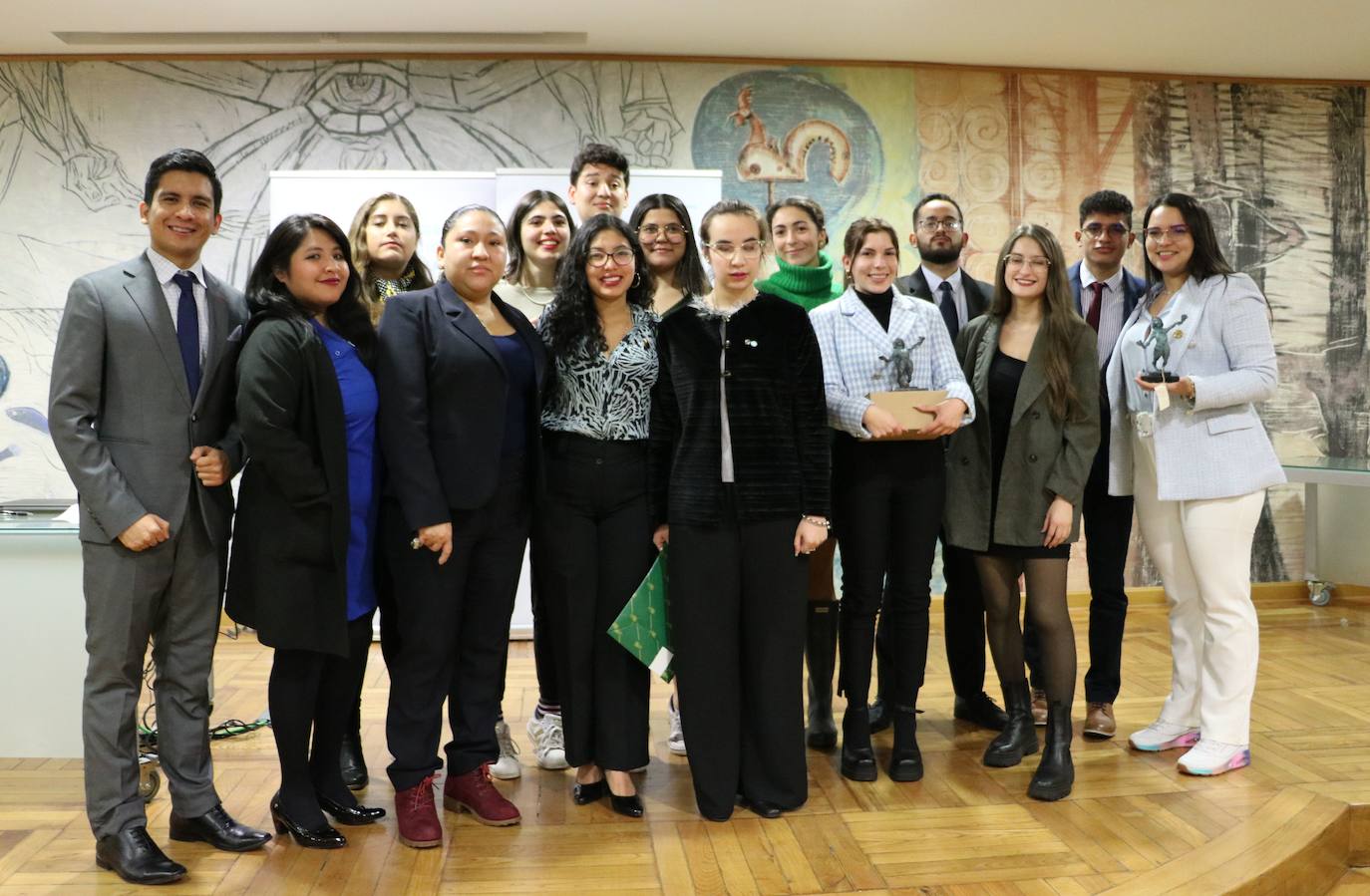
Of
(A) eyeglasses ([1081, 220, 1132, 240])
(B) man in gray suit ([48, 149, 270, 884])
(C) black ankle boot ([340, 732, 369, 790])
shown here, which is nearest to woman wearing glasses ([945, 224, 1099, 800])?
(A) eyeglasses ([1081, 220, 1132, 240])

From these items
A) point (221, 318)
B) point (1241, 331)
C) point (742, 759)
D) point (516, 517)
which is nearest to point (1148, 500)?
point (1241, 331)

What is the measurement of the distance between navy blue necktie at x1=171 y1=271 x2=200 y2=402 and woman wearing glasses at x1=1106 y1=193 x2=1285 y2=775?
252 cm

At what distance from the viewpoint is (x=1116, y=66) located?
5734mm

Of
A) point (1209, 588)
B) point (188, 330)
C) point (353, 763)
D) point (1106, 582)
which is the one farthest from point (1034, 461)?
point (188, 330)

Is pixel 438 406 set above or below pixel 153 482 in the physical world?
above

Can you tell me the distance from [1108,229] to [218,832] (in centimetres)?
313

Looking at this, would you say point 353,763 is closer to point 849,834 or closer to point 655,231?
point 849,834

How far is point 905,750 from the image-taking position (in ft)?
10.8

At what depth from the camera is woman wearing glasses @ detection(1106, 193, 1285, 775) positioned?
3.23m

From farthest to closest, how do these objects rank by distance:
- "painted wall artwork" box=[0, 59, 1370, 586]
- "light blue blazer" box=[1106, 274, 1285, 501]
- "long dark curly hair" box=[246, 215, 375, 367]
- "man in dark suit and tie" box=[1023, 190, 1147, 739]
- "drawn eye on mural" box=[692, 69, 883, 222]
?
"drawn eye on mural" box=[692, 69, 883, 222] < "painted wall artwork" box=[0, 59, 1370, 586] < "man in dark suit and tie" box=[1023, 190, 1147, 739] < "light blue blazer" box=[1106, 274, 1285, 501] < "long dark curly hair" box=[246, 215, 375, 367]

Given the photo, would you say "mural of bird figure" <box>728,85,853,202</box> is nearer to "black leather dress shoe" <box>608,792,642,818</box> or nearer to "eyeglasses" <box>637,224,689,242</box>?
"eyeglasses" <box>637,224,689,242</box>

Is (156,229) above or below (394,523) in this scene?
above

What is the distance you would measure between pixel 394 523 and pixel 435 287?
0.59 m

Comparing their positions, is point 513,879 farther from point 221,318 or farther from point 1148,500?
point 1148,500
